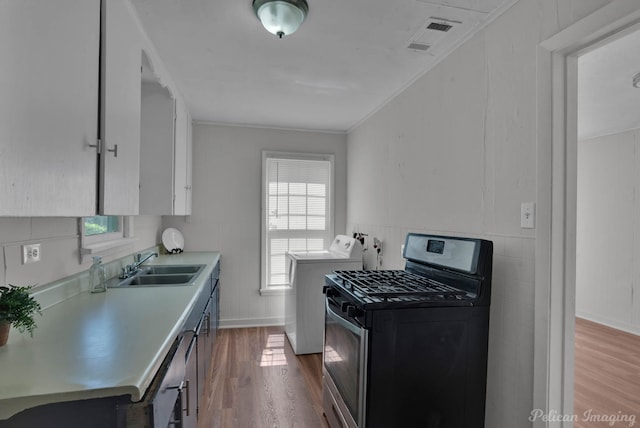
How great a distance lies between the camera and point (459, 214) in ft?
6.45

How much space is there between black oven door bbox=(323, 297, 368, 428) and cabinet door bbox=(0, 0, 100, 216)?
4.01 ft

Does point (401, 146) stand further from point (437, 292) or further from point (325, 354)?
point (325, 354)

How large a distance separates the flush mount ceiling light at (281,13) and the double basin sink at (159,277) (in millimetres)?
1491

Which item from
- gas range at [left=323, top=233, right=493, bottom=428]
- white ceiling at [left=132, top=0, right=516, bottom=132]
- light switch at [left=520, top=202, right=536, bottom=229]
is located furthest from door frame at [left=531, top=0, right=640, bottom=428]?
white ceiling at [left=132, top=0, right=516, bottom=132]

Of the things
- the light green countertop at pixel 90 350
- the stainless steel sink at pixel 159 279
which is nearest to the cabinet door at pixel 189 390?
the light green countertop at pixel 90 350

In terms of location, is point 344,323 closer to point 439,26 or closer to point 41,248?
point 41,248

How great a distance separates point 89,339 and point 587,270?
5.18m

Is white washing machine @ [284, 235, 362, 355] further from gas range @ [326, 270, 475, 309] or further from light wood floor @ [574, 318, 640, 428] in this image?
light wood floor @ [574, 318, 640, 428]

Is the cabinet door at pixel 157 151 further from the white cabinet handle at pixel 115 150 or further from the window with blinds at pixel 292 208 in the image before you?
the window with blinds at pixel 292 208

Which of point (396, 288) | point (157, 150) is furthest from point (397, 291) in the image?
point (157, 150)

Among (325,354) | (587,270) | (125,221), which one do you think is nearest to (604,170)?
(587,270)

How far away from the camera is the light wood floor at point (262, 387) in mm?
2123

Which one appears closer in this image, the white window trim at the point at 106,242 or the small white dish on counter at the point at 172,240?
the white window trim at the point at 106,242

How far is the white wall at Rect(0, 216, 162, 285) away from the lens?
4.04ft
